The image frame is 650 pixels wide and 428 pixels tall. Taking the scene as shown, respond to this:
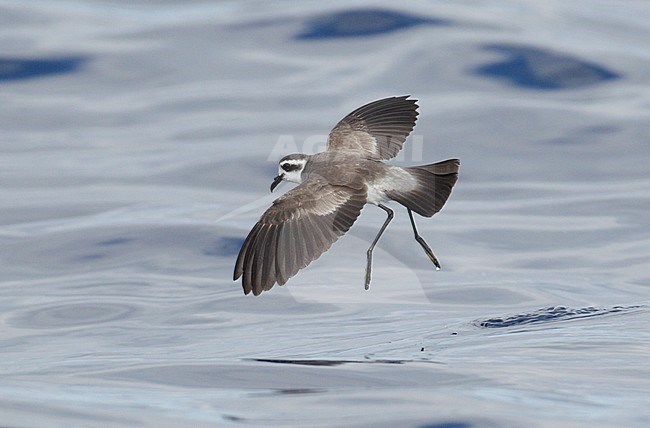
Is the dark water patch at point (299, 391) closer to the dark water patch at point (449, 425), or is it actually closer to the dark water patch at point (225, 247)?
the dark water patch at point (449, 425)

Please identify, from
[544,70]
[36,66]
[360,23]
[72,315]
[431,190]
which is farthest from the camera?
A: [360,23]

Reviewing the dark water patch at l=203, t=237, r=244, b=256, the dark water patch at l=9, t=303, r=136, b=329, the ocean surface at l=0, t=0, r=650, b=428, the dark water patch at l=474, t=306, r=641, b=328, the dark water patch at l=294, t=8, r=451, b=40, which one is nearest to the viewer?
the ocean surface at l=0, t=0, r=650, b=428

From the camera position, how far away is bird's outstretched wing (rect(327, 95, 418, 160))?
26.7ft

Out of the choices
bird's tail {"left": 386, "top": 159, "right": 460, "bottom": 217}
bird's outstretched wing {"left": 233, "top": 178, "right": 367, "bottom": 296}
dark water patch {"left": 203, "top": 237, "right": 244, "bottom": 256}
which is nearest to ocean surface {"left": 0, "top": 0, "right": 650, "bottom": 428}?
dark water patch {"left": 203, "top": 237, "right": 244, "bottom": 256}

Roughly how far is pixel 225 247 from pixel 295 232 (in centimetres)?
369

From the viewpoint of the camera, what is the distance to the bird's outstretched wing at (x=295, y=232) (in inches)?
255

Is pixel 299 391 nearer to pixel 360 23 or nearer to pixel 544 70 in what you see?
pixel 544 70

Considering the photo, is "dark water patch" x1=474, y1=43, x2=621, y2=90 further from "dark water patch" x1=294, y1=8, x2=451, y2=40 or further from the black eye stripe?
the black eye stripe

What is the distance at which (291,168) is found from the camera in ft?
24.7

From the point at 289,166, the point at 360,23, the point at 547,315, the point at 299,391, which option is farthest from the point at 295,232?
the point at 360,23

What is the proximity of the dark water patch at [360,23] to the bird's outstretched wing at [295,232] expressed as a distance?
30.5 ft

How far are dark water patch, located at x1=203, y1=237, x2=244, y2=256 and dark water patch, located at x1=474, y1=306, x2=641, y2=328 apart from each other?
9.67ft

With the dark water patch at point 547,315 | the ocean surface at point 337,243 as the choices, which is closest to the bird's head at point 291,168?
the ocean surface at point 337,243

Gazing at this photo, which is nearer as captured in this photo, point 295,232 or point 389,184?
point 295,232
